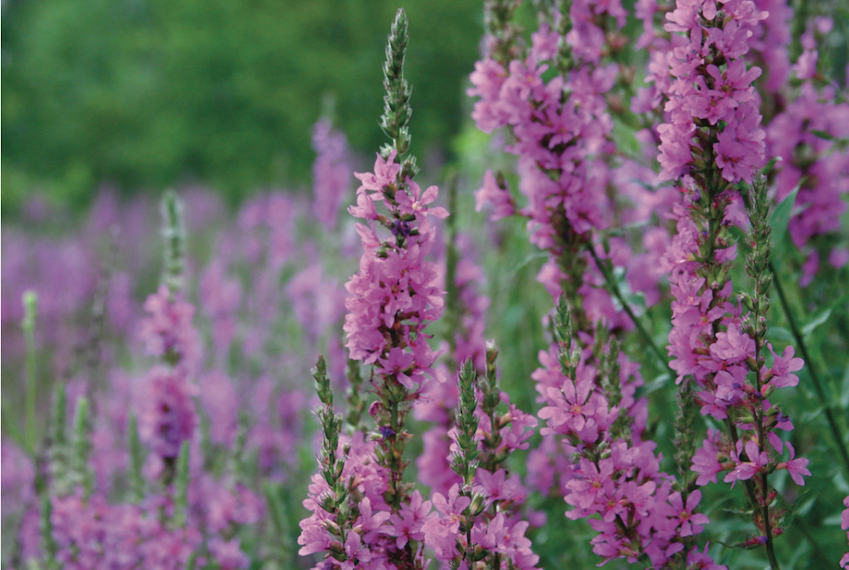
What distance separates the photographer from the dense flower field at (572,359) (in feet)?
5.05

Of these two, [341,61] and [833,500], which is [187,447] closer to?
[833,500]

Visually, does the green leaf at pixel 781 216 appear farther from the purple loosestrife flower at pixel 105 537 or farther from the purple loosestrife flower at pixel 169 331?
the purple loosestrife flower at pixel 169 331

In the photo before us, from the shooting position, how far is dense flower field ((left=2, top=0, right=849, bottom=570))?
1.54m

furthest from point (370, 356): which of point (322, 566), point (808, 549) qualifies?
point (808, 549)

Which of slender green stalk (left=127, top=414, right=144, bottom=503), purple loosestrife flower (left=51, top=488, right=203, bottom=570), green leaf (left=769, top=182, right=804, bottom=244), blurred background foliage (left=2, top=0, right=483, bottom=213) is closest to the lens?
green leaf (left=769, top=182, right=804, bottom=244)

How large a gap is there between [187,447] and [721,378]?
2.21 metres

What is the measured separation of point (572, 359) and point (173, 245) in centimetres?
224

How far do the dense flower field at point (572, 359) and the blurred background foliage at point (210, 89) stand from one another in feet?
38.1

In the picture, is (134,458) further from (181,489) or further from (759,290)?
(759,290)

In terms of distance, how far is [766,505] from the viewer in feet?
5.08

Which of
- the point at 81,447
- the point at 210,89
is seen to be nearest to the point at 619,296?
the point at 81,447

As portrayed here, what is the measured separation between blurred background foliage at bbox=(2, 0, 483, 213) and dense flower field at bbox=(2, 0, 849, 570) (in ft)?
38.1

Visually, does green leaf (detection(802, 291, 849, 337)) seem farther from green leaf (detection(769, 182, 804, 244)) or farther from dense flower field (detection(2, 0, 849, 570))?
green leaf (detection(769, 182, 804, 244))

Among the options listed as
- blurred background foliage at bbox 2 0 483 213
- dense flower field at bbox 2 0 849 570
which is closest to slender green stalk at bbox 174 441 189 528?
dense flower field at bbox 2 0 849 570
